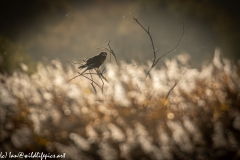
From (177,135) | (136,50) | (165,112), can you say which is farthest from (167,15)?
(177,135)

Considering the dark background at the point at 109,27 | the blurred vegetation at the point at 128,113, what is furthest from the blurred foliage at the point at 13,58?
the blurred vegetation at the point at 128,113

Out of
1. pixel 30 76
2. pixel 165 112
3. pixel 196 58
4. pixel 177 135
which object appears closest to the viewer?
pixel 177 135

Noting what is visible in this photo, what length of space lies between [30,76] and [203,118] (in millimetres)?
2517

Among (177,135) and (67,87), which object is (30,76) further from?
(177,135)

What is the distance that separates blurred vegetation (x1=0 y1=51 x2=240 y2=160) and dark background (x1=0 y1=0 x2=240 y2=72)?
0.71m

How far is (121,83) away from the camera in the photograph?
270 cm

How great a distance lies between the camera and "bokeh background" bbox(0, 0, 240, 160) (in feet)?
6.31

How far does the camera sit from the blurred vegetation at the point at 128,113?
184 centimetres

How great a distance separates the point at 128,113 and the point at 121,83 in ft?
1.64

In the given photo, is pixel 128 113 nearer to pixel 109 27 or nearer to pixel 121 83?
pixel 121 83

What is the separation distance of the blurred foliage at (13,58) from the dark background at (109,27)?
16 mm

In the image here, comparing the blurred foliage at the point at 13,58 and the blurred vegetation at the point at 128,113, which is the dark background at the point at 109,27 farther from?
the blurred vegetation at the point at 128,113

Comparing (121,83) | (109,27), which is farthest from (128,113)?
(109,27)

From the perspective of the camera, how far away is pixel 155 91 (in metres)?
2.55
